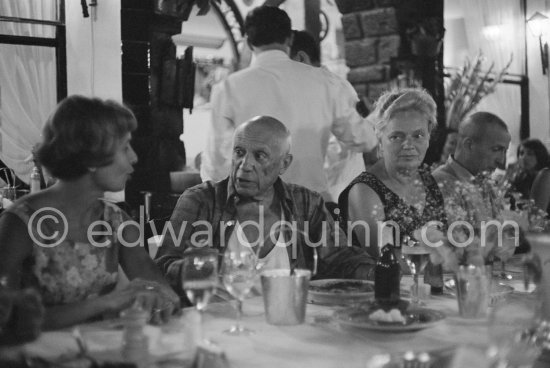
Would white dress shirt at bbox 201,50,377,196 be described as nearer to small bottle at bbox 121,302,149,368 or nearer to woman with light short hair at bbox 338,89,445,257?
woman with light short hair at bbox 338,89,445,257

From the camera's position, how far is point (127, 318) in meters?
1.40

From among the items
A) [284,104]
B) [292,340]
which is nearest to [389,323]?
[292,340]

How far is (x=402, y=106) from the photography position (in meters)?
2.82

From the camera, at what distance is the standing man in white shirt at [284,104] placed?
10.9 feet

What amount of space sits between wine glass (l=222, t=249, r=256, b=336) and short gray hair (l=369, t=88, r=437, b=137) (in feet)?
4.17

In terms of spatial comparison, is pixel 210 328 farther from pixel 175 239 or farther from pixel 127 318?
pixel 175 239

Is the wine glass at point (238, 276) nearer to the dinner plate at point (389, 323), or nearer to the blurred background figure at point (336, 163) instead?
the dinner plate at point (389, 323)

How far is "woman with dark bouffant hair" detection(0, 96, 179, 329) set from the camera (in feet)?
6.31

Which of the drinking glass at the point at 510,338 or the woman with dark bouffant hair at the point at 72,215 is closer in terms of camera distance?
the drinking glass at the point at 510,338

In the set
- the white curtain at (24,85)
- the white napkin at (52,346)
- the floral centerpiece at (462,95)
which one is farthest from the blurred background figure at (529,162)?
the white napkin at (52,346)

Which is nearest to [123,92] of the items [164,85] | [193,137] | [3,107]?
[164,85]

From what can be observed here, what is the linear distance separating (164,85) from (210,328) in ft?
12.7

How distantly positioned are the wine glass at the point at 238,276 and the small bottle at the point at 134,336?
0.27m

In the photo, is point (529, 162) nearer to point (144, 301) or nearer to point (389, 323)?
point (389, 323)
